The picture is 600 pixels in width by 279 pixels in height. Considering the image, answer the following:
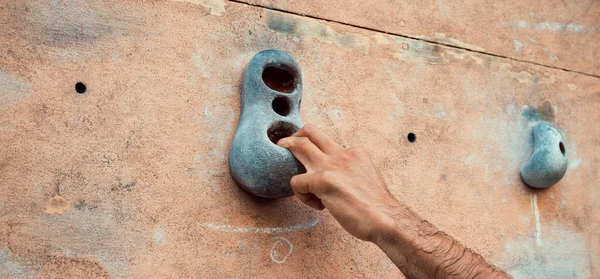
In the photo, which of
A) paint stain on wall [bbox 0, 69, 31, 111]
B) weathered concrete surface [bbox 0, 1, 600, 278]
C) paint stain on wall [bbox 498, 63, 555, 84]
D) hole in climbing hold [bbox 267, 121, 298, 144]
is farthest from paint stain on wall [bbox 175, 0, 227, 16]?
paint stain on wall [bbox 498, 63, 555, 84]

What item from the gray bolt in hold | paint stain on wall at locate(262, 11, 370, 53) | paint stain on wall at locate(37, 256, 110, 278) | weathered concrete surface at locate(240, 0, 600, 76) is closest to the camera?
paint stain on wall at locate(37, 256, 110, 278)

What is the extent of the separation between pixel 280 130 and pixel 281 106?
0.25 feet

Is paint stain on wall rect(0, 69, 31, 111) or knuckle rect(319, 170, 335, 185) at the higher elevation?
knuckle rect(319, 170, 335, 185)

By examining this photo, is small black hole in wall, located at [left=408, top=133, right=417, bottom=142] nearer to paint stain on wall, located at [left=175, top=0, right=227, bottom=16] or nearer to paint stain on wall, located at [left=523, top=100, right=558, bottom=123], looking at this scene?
paint stain on wall, located at [left=523, top=100, right=558, bottom=123]

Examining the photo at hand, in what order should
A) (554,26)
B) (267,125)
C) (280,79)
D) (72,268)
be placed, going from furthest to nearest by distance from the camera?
(554,26) < (280,79) < (267,125) < (72,268)

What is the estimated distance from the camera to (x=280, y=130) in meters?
1.43

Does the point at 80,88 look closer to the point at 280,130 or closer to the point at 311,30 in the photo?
the point at 280,130

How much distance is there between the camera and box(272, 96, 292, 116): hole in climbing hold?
1.44m

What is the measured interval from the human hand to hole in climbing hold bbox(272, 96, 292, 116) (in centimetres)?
13

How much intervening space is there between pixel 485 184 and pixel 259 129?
91cm

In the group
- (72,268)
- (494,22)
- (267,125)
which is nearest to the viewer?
(72,268)

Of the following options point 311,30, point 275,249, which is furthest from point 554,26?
point 275,249

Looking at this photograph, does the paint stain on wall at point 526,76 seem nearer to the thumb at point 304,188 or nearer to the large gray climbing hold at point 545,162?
the large gray climbing hold at point 545,162

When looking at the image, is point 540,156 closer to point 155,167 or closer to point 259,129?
point 259,129
